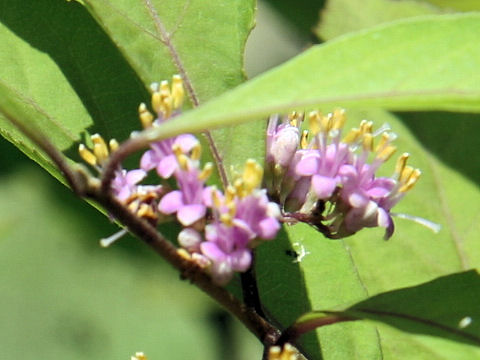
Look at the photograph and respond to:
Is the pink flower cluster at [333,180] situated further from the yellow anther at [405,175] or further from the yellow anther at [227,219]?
the yellow anther at [227,219]

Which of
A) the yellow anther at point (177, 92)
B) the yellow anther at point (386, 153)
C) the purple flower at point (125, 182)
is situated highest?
the yellow anther at point (177, 92)

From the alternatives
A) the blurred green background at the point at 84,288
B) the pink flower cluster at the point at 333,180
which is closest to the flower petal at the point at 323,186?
the pink flower cluster at the point at 333,180

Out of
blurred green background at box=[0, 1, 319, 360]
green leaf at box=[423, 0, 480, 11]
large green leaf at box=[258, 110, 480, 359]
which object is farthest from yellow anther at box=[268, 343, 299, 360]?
blurred green background at box=[0, 1, 319, 360]

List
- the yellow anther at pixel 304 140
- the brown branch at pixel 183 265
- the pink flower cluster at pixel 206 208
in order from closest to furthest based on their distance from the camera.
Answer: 1. the brown branch at pixel 183 265
2. the pink flower cluster at pixel 206 208
3. the yellow anther at pixel 304 140

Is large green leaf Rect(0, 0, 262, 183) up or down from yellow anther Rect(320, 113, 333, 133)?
up

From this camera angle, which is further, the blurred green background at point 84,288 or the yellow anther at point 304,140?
the blurred green background at point 84,288

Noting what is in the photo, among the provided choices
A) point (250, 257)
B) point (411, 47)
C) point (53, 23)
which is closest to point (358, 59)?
point (411, 47)

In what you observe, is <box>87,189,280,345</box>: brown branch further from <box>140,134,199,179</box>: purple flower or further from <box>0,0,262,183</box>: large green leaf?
<box>0,0,262,183</box>: large green leaf
